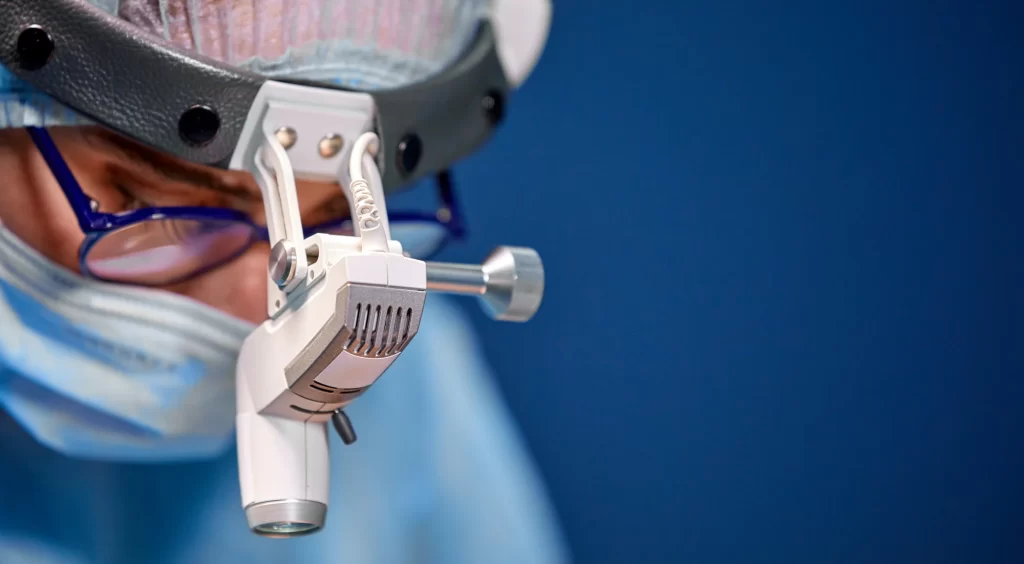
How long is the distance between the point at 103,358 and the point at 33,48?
0.58 ft

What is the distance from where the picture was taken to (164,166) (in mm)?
585

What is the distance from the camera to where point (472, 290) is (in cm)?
57

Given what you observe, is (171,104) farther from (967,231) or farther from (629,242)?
(967,231)

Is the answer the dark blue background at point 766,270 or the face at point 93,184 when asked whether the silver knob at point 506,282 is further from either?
the dark blue background at point 766,270

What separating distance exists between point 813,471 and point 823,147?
0.31 metres

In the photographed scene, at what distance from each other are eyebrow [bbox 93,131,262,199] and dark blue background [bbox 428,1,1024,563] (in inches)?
14.8

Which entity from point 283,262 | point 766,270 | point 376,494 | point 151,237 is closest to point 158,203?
point 151,237

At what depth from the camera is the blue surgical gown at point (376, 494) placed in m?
0.72

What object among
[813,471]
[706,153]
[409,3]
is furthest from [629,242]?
[409,3]

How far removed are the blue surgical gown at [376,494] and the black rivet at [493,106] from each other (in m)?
0.27

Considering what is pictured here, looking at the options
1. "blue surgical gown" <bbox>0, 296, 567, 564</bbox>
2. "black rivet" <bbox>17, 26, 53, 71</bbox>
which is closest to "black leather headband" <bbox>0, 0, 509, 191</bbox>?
"black rivet" <bbox>17, 26, 53, 71</bbox>

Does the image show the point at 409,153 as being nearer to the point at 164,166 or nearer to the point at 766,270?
the point at 164,166

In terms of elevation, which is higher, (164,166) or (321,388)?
(164,166)

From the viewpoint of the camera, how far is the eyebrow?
0.58 m
